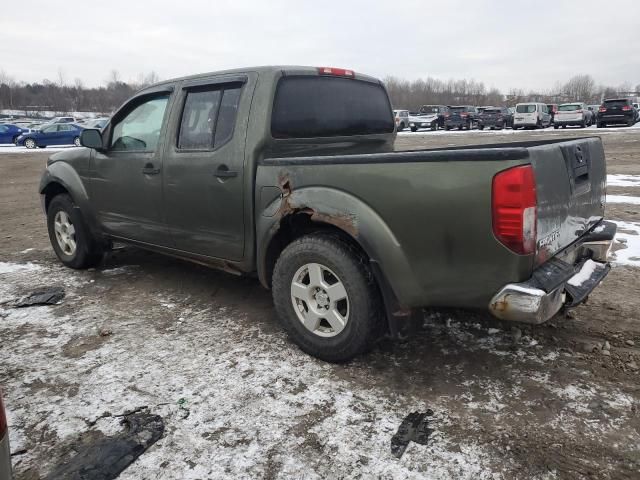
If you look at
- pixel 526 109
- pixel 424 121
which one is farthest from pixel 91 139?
pixel 424 121

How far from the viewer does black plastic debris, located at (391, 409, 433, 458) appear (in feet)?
7.74

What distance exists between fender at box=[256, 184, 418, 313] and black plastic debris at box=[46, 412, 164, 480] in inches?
53.8

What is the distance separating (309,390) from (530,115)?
101 ft

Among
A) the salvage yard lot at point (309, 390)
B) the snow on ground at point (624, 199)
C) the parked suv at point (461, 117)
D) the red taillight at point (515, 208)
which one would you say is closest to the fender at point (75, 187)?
the salvage yard lot at point (309, 390)

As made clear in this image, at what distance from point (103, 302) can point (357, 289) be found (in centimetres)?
257

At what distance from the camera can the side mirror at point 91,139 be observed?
14.9ft

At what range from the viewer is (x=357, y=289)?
9.49 ft

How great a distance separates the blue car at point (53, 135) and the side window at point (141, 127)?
1059 inches

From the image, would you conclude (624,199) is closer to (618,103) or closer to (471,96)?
(618,103)

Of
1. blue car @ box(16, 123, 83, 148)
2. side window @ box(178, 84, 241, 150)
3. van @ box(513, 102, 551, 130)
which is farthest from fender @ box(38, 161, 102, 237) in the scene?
van @ box(513, 102, 551, 130)

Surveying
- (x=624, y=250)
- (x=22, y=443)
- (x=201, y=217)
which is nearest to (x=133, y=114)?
(x=201, y=217)

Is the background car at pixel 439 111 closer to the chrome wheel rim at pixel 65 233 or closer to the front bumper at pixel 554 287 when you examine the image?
the chrome wheel rim at pixel 65 233

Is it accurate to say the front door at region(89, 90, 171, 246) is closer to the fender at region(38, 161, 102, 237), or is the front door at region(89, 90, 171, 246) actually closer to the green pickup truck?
the green pickup truck

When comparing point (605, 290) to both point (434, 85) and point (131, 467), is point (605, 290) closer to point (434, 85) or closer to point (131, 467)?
point (131, 467)
